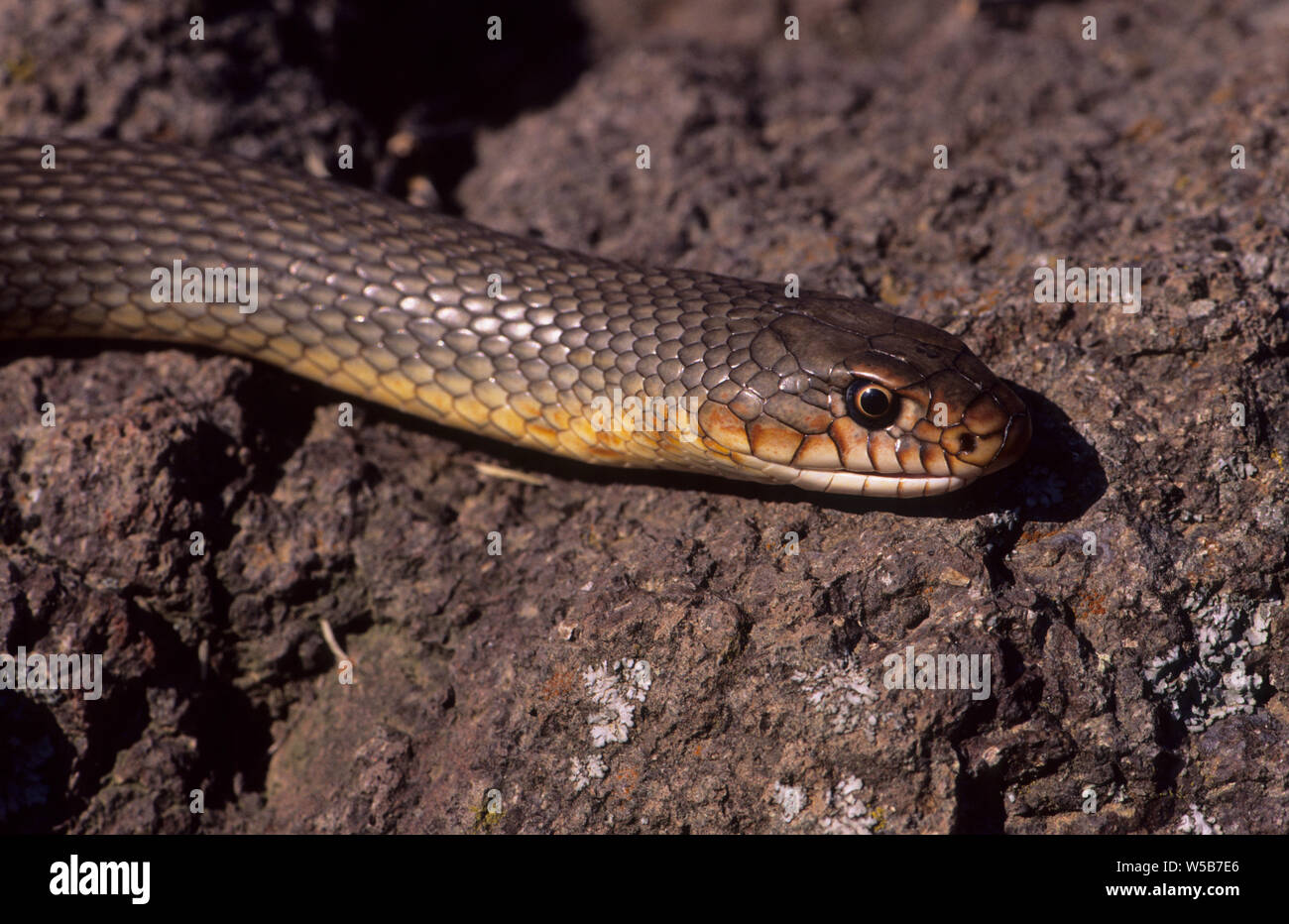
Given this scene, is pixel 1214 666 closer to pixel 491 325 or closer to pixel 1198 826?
pixel 1198 826

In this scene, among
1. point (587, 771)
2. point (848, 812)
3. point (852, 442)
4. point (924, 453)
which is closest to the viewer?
point (848, 812)

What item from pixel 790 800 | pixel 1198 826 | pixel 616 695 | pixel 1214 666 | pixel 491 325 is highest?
pixel 491 325

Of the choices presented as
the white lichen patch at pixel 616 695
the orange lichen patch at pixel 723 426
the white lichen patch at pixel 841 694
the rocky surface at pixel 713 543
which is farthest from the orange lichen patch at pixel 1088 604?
the white lichen patch at pixel 616 695

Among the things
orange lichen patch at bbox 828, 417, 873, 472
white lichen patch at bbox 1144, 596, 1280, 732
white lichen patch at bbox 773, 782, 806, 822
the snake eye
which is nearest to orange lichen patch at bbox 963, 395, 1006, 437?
the snake eye

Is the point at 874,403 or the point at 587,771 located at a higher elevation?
the point at 874,403

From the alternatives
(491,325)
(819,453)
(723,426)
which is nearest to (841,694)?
(819,453)

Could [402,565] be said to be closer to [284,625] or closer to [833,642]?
[284,625]

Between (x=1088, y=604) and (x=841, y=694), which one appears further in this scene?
(x=1088, y=604)
